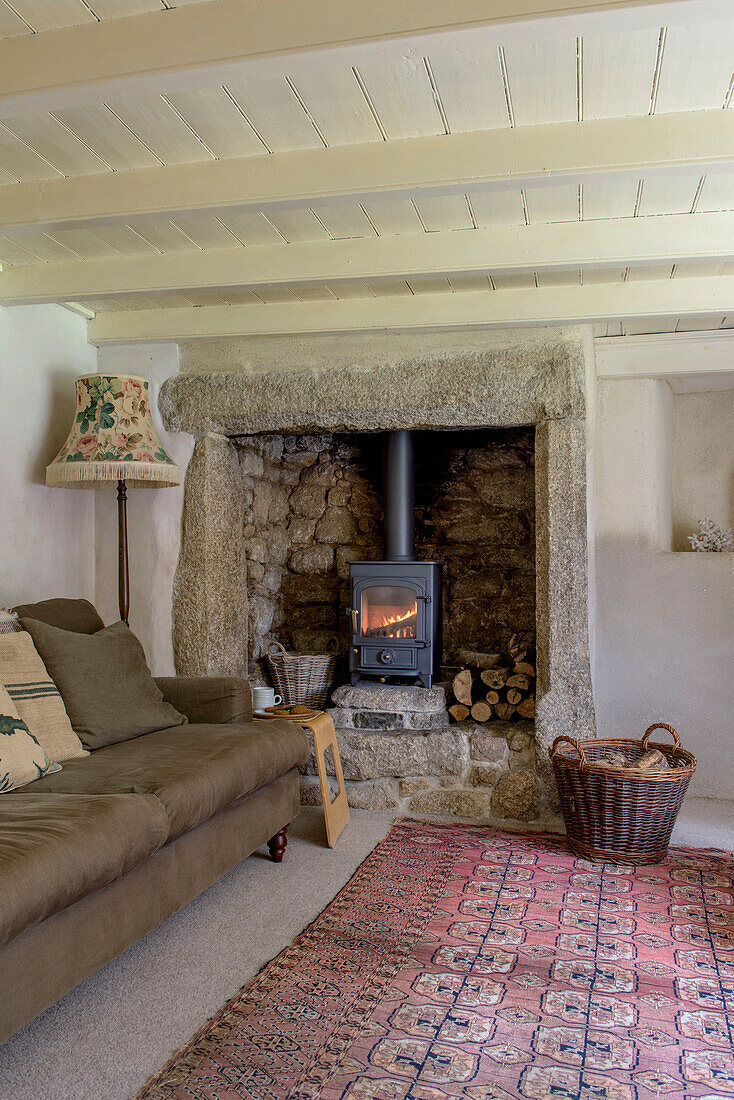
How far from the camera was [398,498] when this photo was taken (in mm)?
4055

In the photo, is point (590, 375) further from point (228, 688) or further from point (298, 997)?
point (298, 997)

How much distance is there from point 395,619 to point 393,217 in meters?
1.82

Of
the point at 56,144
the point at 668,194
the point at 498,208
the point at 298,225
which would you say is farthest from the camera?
the point at 298,225

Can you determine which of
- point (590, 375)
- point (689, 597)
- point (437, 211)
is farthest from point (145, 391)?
point (689, 597)

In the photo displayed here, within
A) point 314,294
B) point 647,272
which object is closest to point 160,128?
point 314,294

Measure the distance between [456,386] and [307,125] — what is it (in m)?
1.57

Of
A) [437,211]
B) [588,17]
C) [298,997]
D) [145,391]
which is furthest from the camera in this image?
[145,391]

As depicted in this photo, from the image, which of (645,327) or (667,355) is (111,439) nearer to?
(645,327)

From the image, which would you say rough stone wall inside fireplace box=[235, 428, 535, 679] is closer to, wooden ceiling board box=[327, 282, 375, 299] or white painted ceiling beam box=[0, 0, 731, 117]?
wooden ceiling board box=[327, 282, 375, 299]

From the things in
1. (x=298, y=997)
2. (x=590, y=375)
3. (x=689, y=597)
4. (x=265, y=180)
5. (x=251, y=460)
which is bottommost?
(x=298, y=997)

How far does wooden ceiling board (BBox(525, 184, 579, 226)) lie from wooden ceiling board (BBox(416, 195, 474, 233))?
0.67 feet

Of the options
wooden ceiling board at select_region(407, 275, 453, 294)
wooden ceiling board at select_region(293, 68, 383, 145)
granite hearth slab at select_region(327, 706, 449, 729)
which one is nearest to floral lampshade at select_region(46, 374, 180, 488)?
wooden ceiling board at select_region(407, 275, 453, 294)

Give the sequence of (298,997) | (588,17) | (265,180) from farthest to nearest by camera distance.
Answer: (265,180)
(298,997)
(588,17)

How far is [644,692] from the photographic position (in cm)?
417
